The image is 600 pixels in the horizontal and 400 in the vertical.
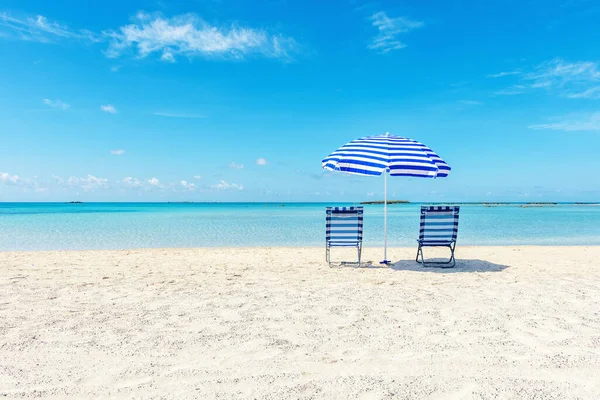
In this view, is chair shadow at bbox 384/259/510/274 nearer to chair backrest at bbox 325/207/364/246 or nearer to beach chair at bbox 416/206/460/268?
beach chair at bbox 416/206/460/268

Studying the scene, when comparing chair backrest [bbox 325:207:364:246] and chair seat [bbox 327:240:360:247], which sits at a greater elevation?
chair backrest [bbox 325:207:364:246]

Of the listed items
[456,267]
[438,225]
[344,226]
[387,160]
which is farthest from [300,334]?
[456,267]

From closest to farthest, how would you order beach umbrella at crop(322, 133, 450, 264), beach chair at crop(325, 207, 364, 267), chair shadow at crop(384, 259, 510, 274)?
beach umbrella at crop(322, 133, 450, 264), chair shadow at crop(384, 259, 510, 274), beach chair at crop(325, 207, 364, 267)

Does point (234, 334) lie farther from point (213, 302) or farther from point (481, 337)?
point (481, 337)

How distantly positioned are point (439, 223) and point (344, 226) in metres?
1.64

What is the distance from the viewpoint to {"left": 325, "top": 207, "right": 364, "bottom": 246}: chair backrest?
704 centimetres

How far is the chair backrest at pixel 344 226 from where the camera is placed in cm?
704

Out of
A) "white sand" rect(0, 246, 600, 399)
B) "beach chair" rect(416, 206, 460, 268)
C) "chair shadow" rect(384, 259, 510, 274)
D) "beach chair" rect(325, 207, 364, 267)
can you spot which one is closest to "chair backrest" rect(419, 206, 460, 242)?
"beach chair" rect(416, 206, 460, 268)

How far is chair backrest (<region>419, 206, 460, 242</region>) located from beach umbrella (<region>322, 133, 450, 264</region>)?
617mm

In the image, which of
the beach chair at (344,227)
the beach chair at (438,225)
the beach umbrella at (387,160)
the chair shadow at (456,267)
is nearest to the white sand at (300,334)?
the chair shadow at (456,267)

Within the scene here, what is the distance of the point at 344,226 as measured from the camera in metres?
7.13

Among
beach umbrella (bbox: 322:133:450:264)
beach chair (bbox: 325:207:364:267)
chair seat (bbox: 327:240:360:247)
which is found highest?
beach umbrella (bbox: 322:133:450:264)

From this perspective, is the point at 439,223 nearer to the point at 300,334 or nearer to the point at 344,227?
the point at 344,227

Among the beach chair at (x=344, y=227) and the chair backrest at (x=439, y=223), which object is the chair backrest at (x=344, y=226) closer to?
the beach chair at (x=344, y=227)
